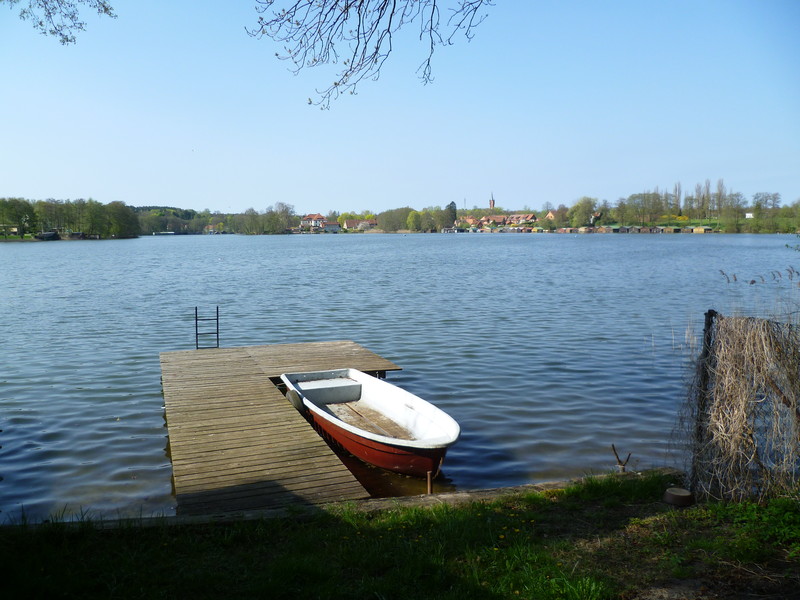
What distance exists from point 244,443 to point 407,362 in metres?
8.39

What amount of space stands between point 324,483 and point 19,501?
4.29 m

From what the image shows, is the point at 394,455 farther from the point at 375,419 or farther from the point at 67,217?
the point at 67,217

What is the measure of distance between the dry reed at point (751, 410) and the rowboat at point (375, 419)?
10.7ft

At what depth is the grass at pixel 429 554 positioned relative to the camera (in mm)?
4023

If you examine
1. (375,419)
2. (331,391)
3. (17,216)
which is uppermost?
(17,216)

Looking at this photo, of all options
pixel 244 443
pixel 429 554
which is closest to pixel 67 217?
pixel 244 443

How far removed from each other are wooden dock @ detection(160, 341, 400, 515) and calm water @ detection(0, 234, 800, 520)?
808 millimetres

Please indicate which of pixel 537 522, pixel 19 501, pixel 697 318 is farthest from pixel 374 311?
pixel 537 522

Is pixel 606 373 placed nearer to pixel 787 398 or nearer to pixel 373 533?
pixel 787 398

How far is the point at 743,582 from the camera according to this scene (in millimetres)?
4137

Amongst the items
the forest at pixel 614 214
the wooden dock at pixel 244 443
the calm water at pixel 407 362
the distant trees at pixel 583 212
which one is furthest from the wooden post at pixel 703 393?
the distant trees at pixel 583 212

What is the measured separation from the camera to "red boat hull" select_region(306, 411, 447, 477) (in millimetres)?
8156

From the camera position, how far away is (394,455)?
330 inches

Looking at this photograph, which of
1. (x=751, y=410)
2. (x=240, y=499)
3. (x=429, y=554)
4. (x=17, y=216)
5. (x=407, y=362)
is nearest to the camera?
(x=429, y=554)
